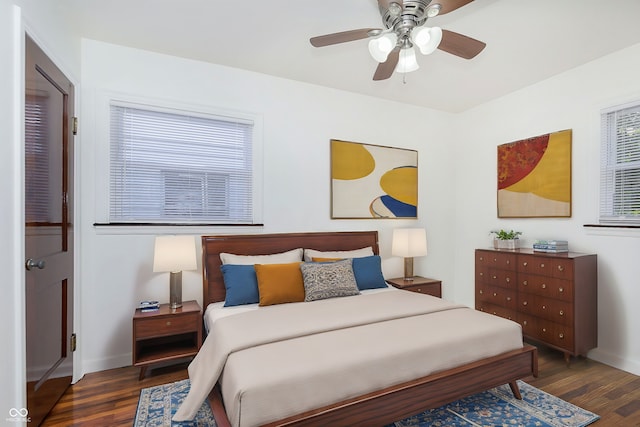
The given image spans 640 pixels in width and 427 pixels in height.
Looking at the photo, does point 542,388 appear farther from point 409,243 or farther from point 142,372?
point 142,372

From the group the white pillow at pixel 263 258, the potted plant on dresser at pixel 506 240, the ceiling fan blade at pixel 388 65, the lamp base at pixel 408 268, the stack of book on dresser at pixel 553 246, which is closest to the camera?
the ceiling fan blade at pixel 388 65

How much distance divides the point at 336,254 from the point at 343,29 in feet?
6.66

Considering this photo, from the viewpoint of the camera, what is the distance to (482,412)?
83.2 inches

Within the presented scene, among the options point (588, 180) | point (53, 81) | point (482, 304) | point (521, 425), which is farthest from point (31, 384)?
point (588, 180)

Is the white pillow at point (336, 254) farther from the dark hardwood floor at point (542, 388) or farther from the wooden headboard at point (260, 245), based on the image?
the dark hardwood floor at point (542, 388)

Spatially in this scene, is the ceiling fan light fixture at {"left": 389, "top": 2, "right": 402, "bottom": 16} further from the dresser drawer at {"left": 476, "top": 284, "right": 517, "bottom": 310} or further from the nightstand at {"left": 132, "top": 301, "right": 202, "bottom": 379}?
the dresser drawer at {"left": 476, "top": 284, "right": 517, "bottom": 310}

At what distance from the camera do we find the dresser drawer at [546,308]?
2.81 metres

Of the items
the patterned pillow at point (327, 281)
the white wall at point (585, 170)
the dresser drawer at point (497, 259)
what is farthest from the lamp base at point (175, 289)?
the white wall at point (585, 170)

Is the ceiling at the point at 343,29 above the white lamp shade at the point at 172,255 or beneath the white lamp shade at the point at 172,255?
above

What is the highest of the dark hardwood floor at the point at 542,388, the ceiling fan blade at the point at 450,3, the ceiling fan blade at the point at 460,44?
the ceiling fan blade at the point at 450,3

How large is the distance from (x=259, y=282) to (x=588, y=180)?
323 centimetres

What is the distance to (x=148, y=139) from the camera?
2.90m

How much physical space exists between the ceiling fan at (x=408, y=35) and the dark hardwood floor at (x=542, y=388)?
2546 mm

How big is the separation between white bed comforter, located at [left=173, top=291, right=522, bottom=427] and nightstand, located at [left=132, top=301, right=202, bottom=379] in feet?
1.73
